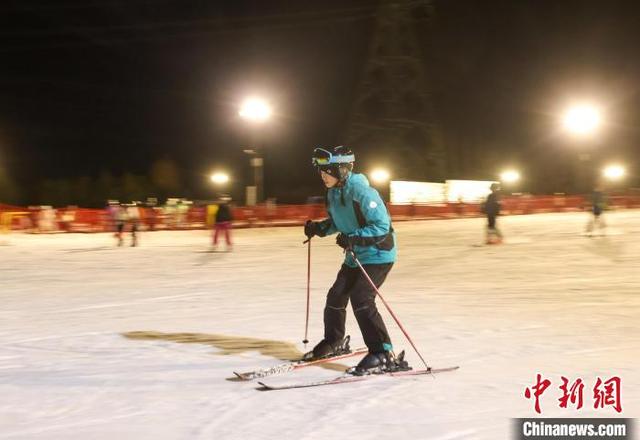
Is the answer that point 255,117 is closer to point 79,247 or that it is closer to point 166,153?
point 79,247

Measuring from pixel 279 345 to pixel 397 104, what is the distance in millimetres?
44398

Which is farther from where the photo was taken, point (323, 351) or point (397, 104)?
point (397, 104)

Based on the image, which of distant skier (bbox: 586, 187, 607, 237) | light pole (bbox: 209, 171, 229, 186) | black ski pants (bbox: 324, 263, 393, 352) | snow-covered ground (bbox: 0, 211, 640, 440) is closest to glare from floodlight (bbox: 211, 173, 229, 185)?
light pole (bbox: 209, 171, 229, 186)

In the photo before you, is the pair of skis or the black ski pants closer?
the pair of skis

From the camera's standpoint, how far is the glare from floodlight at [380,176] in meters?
44.8

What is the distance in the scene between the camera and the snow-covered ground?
4.85 m

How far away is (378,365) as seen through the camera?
5953 millimetres

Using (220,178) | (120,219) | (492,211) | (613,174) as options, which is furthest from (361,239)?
(613,174)

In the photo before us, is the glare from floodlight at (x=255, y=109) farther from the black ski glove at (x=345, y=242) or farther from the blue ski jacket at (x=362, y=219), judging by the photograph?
the black ski glove at (x=345, y=242)

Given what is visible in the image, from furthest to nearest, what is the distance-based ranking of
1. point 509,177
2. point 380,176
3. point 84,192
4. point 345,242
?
point 509,177 → point 84,192 → point 380,176 → point 345,242

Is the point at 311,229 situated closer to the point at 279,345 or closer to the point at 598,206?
the point at 279,345

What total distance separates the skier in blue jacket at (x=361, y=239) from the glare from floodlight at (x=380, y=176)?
3859 centimetres

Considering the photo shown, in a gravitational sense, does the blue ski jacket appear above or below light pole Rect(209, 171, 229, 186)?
below

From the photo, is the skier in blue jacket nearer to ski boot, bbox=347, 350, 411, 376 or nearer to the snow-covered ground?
ski boot, bbox=347, 350, 411, 376
